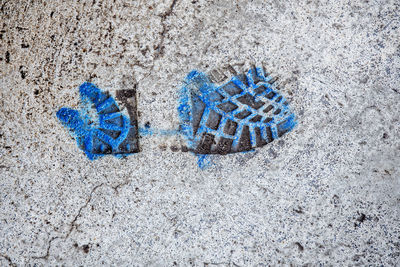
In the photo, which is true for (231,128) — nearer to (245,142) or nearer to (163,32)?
(245,142)

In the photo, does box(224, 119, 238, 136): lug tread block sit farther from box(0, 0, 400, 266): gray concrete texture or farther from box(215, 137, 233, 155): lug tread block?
box(0, 0, 400, 266): gray concrete texture

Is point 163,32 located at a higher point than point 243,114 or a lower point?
higher

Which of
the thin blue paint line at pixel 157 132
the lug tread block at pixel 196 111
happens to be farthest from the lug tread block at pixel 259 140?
the thin blue paint line at pixel 157 132

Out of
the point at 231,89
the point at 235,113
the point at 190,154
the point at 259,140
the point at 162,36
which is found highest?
the point at 162,36

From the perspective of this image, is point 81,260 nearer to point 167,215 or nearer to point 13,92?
point 167,215

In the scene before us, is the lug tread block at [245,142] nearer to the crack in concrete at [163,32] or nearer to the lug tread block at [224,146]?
the lug tread block at [224,146]

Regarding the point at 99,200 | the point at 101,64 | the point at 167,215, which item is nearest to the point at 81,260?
the point at 99,200

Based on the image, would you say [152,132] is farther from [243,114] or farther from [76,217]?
[76,217]

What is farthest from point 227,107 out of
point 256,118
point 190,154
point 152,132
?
point 152,132
